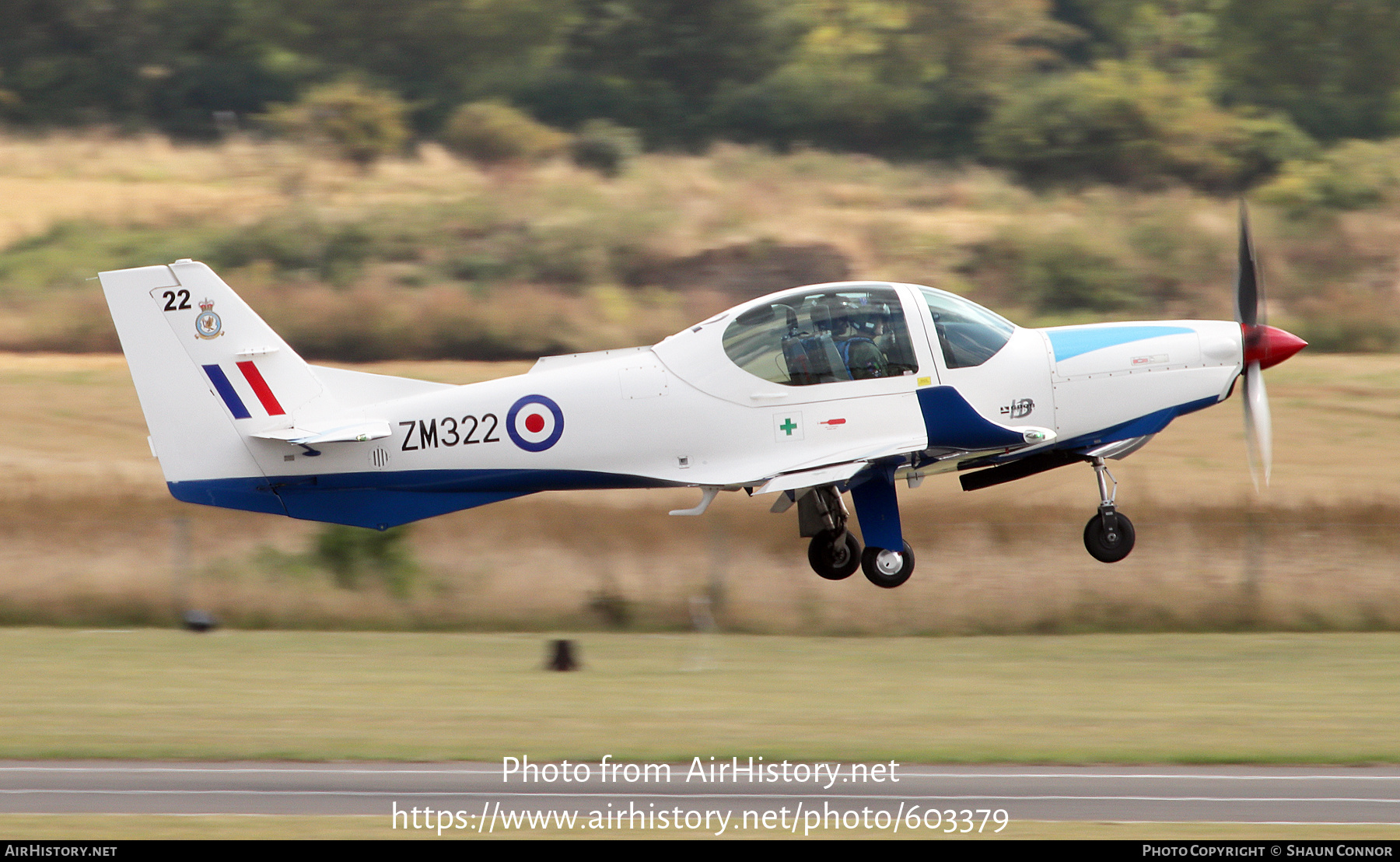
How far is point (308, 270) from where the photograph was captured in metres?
39.8

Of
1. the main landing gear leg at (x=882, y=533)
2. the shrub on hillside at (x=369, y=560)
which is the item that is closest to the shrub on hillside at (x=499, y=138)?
the shrub on hillside at (x=369, y=560)

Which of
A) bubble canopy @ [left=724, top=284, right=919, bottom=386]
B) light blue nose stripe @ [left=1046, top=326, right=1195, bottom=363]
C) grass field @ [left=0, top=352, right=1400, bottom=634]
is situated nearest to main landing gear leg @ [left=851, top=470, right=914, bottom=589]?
bubble canopy @ [left=724, top=284, right=919, bottom=386]

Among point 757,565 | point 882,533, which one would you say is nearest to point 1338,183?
point 757,565

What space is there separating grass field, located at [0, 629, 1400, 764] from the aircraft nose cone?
3.78 m

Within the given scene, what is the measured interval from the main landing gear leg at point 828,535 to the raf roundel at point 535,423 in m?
2.69

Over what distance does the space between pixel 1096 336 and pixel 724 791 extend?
18.7ft

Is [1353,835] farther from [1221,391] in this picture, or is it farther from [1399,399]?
[1399,399]

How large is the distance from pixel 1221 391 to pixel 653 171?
101 feet

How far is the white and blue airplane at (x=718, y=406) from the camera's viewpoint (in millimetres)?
15016

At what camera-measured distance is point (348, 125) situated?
47125mm

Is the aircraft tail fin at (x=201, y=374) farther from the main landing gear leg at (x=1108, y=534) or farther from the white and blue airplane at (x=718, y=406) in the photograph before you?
the main landing gear leg at (x=1108, y=534)

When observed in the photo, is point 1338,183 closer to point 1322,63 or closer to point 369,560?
point 1322,63
